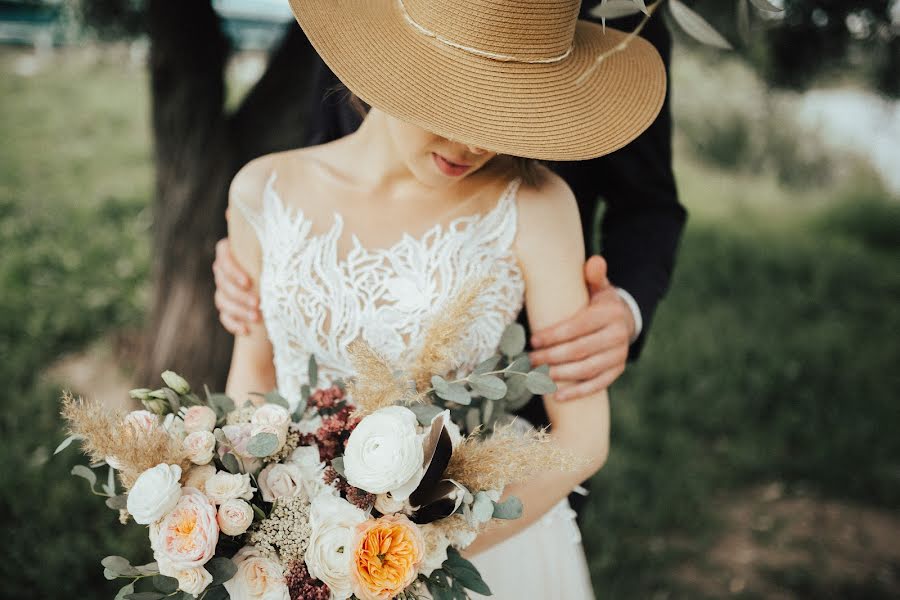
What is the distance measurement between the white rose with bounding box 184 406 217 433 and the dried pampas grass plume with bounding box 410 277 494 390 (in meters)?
0.38

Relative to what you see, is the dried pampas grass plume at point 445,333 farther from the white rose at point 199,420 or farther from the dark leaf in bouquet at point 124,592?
the dark leaf in bouquet at point 124,592

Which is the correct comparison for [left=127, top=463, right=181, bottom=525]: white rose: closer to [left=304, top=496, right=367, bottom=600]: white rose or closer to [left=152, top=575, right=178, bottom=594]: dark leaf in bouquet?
[left=152, top=575, right=178, bottom=594]: dark leaf in bouquet

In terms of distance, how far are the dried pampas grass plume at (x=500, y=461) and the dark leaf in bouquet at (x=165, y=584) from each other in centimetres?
51

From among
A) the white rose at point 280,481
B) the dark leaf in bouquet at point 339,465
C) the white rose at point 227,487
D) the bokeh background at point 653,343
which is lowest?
the bokeh background at point 653,343

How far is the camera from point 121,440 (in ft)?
3.92

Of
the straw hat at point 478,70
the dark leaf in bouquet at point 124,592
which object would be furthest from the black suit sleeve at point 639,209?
the dark leaf in bouquet at point 124,592

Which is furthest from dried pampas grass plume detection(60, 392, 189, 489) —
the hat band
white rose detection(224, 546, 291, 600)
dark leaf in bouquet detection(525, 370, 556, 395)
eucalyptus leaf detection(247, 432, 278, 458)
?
the hat band

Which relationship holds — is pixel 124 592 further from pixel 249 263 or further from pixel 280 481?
pixel 249 263

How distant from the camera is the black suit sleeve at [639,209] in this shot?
226 centimetres

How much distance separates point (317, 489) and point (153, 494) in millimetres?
297

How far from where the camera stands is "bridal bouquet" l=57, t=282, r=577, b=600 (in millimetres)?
1185

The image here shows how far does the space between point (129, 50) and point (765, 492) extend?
450 centimetres

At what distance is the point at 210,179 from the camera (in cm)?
378

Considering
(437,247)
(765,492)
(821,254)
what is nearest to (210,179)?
(437,247)
